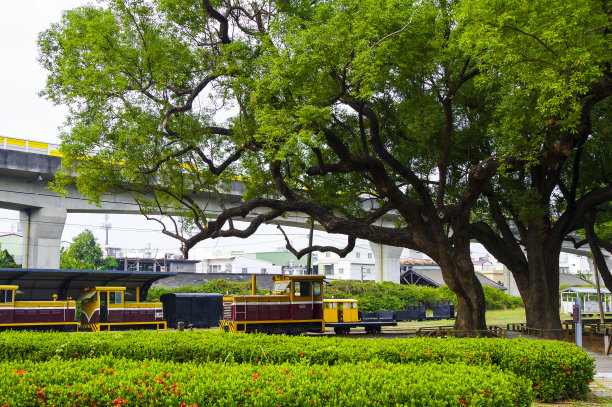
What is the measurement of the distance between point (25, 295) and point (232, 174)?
11784 mm

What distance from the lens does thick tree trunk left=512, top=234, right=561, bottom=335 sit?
2356 centimetres

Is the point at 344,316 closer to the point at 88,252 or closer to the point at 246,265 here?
the point at 246,265

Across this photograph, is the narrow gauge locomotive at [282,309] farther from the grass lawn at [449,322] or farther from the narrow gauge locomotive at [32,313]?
the grass lawn at [449,322]

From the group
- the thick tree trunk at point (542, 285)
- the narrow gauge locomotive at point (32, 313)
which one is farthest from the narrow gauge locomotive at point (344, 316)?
the narrow gauge locomotive at point (32, 313)

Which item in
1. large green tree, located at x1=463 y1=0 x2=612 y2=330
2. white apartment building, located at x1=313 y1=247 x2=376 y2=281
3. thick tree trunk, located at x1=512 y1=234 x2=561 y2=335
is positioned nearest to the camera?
large green tree, located at x1=463 y1=0 x2=612 y2=330

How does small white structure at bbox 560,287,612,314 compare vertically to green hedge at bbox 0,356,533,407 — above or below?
below

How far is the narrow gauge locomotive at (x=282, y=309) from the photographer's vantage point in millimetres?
23078

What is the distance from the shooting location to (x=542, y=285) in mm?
23547

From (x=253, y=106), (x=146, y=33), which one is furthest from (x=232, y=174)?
(x=146, y=33)

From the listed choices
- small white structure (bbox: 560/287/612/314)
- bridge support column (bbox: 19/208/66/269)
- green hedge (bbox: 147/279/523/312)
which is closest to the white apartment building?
small white structure (bbox: 560/287/612/314)

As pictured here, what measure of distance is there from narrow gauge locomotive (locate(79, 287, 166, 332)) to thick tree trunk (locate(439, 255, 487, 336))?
45.5 ft

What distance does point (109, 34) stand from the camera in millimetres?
18438

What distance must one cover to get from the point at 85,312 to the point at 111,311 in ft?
5.39

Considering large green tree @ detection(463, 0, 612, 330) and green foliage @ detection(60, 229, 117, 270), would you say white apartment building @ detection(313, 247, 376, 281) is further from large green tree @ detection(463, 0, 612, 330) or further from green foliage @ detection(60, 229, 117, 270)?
large green tree @ detection(463, 0, 612, 330)
